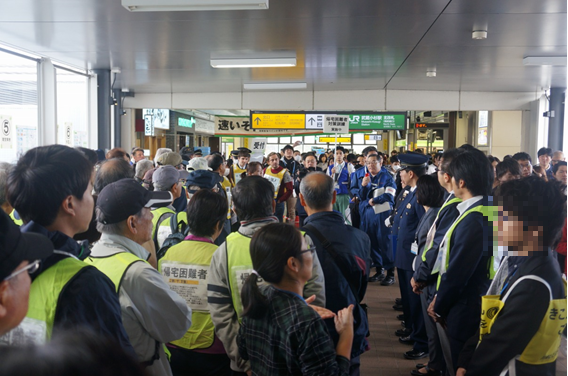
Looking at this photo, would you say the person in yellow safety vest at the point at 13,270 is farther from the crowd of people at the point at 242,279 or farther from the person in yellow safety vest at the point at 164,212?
the person in yellow safety vest at the point at 164,212

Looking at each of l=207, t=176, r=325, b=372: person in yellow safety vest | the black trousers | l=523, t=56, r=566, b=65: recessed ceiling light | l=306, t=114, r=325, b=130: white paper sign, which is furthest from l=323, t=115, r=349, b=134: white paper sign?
l=207, t=176, r=325, b=372: person in yellow safety vest

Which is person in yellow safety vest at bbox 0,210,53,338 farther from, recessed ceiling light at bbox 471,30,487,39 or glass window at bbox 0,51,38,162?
glass window at bbox 0,51,38,162

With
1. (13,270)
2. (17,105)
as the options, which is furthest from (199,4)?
(17,105)

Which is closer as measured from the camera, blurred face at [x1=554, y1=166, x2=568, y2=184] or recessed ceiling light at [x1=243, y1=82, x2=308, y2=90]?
blurred face at [x1=554, y1=166, x2=568, y2=184]

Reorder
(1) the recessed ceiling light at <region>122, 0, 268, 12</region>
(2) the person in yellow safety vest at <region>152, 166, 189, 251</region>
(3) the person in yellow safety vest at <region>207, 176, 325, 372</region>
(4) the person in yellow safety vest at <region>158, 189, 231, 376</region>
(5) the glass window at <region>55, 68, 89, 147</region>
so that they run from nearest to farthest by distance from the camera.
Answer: (3) the person in yellow safety vest at <region>207, 176, 325, 372</region> < (4) the person in yellow safety vest at <region>158, 189, 231, 376</region> < (2) the person in yellow safety vest at <region>152, 166, 189, 251</region> < (1) the recessed ceiling light at <region>122, 0, 268, 12</region> < (5) the glass window at <region>55, 68, 89, 147</region>

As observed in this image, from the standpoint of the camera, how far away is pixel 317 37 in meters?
6.98

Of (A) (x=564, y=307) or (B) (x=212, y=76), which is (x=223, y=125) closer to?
(B) (x=212, y=76)

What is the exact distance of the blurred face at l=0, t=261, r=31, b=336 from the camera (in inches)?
36.4

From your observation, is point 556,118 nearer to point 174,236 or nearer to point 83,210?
point 174,236

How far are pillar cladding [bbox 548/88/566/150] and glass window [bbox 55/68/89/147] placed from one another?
10.8m

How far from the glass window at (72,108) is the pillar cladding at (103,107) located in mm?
539

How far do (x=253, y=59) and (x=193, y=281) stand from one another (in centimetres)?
634

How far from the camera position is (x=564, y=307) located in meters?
1.88

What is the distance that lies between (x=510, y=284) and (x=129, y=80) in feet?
34.9
